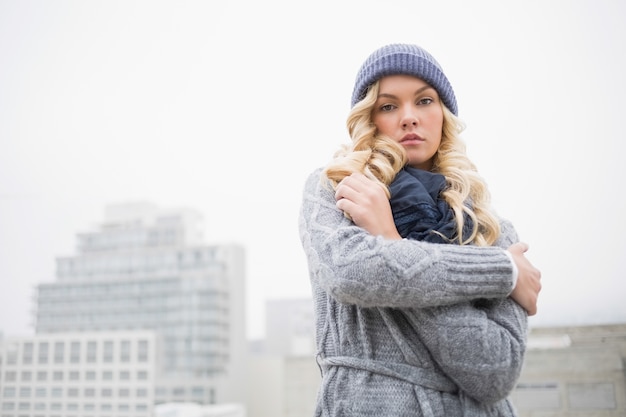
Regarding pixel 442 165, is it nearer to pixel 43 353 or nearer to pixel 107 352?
pixel 43 353

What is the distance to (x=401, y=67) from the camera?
3.13ft

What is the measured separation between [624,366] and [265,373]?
37244mm

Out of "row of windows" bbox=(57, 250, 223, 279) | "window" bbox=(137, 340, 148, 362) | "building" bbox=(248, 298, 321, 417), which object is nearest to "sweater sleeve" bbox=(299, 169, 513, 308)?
"building" bbox=(248, 298, 321, 417)

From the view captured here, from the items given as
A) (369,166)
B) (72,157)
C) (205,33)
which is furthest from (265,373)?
(369,166)

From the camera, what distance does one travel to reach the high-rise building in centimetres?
3531

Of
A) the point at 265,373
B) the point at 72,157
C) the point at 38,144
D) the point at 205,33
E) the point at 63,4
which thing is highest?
the point at 205,33

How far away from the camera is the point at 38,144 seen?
31.4 feet

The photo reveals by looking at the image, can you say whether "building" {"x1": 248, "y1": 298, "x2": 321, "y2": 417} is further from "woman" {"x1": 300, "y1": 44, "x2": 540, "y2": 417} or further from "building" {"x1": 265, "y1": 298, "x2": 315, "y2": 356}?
"woman" {"x1": 300, "y1": 44, "x2": 540, "y2": 417}

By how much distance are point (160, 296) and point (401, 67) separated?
121ft

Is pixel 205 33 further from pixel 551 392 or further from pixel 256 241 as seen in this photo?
pixel 256 241

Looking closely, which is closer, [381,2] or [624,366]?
[624,366]

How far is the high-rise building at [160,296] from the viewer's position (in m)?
35.3

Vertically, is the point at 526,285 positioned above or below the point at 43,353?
above

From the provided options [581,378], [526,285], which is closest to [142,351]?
[581,378]
